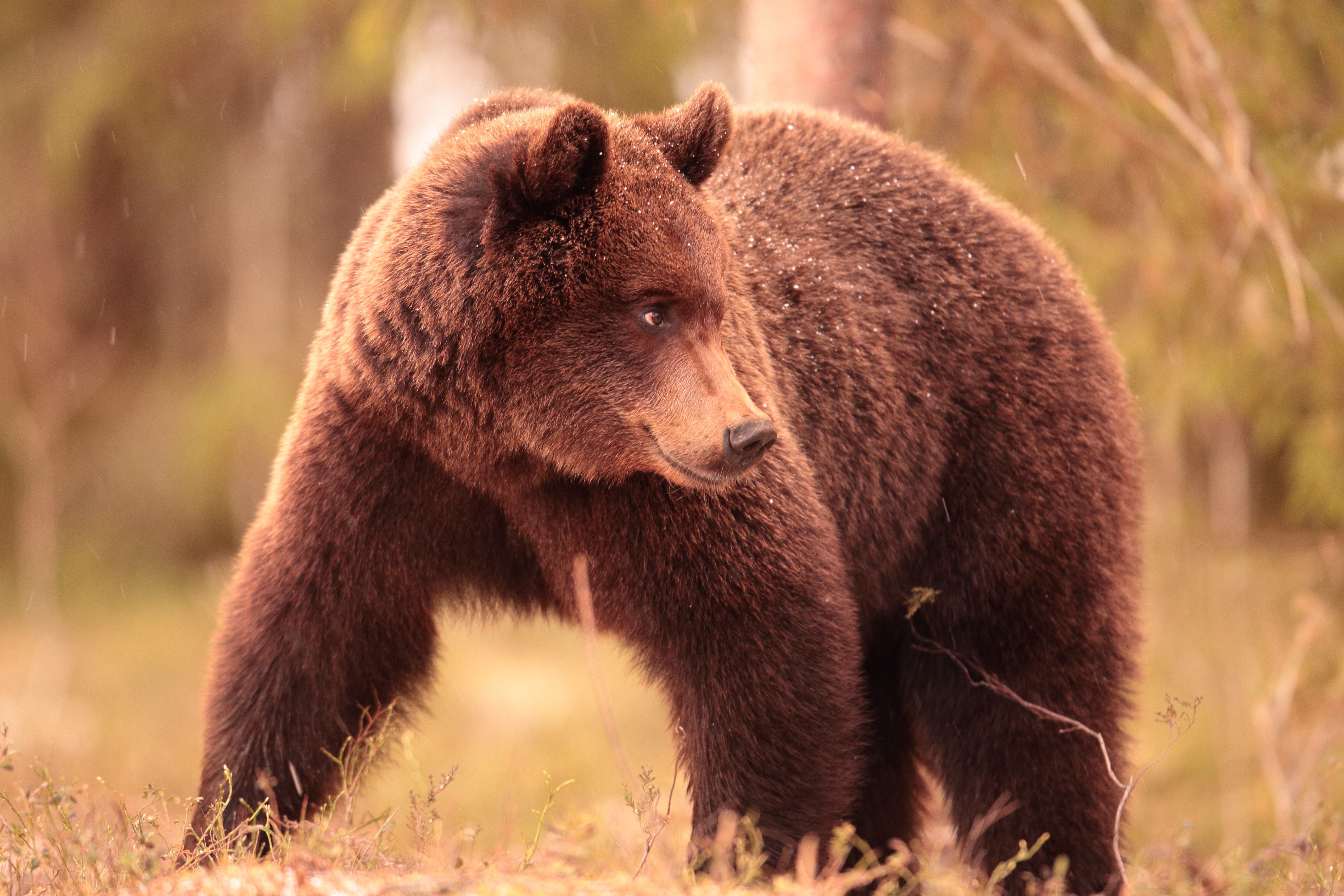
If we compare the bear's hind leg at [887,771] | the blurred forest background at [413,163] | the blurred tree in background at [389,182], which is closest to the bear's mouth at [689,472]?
the blurred forest background at [413,163]

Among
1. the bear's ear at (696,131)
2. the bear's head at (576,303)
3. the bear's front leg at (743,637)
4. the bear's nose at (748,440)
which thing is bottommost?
the bear's front leg at (743,637)

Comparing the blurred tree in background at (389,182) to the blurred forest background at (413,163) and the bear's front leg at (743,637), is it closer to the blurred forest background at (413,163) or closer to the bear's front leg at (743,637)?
the blurred forest background at (413,163)

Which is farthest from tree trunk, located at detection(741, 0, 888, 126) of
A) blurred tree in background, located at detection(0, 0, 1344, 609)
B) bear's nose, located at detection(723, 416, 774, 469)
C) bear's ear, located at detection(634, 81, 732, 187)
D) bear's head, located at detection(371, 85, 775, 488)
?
bear's nose, located at detection(723, 416, 774, 469)

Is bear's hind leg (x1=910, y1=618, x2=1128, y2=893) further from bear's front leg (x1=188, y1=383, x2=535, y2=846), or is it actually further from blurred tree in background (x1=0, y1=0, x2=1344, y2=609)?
blurred tree in background (x1=0, y1=0, x2=1344, y2=609)

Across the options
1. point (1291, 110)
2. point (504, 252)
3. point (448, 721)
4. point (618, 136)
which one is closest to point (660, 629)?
point (504, 252)

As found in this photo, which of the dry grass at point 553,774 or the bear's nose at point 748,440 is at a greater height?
the bear's nose at point 748,440

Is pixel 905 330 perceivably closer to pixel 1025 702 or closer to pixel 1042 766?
pixel 1025 702

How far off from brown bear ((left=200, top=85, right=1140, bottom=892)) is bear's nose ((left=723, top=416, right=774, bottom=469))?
1 cm

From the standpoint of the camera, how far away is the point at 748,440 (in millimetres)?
3320

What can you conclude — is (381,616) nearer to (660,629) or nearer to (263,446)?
(660,629)

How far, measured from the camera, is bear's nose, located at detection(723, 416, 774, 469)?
332 cm

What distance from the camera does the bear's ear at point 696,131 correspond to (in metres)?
3.84

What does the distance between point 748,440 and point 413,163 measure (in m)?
2.09

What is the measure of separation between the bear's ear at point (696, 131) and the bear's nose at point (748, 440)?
3.17 feet
